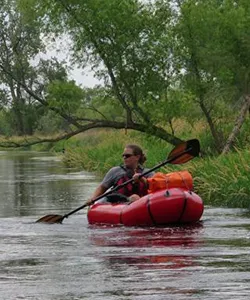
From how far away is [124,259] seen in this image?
350 inches

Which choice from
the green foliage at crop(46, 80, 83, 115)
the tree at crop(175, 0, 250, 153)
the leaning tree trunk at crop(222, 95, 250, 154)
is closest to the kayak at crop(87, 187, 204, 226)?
the leaning tree trunk at crop(222, 95, 250, 154)

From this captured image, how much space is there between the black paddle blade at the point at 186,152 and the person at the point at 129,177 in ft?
1.44

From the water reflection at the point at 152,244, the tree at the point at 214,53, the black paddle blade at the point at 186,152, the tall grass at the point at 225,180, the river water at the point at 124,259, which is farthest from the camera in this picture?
the tree at the point at 214,53

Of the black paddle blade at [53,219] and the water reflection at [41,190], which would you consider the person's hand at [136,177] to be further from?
the water reflection at [41,190]

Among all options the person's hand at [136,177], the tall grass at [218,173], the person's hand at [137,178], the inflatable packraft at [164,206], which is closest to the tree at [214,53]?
the tall grass at [218,173]

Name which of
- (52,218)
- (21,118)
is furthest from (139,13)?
(21,118)

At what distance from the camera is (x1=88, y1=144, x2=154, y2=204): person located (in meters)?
12.3

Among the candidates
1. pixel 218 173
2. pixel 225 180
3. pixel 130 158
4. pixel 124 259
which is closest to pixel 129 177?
pixel 130 158

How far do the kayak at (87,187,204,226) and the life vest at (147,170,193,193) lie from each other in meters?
0.08

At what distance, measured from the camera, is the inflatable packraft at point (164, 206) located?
11477 mm

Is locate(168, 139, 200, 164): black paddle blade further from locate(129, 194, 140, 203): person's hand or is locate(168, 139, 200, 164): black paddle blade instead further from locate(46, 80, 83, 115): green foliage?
locate(46, 80, 83, 115): green foliage

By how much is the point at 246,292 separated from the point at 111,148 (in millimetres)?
23289

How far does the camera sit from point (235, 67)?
70.9ft

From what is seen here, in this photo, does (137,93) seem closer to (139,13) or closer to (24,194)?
(139,13)
